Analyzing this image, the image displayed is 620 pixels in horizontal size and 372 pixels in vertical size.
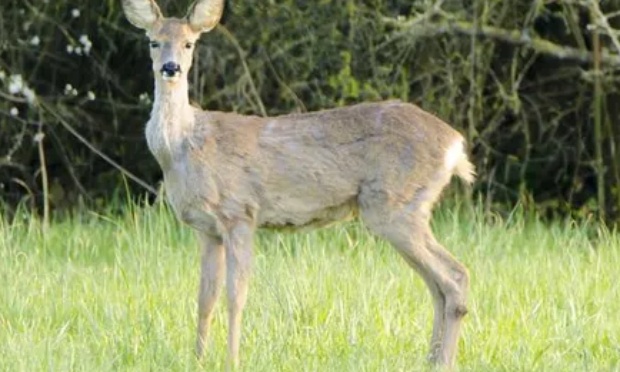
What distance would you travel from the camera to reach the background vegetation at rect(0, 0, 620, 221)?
456 inches

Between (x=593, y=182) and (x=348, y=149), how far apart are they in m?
5.42

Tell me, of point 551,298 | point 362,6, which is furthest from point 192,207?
point 362,6

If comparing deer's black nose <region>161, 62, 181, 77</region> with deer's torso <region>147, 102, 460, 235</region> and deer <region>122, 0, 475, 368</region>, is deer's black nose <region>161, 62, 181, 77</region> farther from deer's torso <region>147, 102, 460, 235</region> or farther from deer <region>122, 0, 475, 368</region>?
deer's torso <region>147, 102, 460, 235</region>

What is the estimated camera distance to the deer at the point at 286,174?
711 cm

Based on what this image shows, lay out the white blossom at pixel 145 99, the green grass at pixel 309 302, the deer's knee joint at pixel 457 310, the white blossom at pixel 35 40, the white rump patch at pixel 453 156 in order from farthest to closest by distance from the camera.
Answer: the white blossom at pixel 145 99
the white blossom at pixel 35 40
the white rump patch at pixel 453 156
the deer's knee joint at pixel 457 310
the green grass at pixel 309 302

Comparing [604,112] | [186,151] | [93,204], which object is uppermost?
[186,151]

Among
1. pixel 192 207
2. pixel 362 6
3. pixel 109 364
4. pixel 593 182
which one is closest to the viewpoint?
pixel 109 364

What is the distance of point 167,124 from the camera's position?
7211mm

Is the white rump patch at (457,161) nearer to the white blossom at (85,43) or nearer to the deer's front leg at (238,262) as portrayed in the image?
the deer's front leg at (238,262)

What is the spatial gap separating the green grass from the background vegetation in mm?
1706

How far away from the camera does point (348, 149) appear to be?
7289 millimetres

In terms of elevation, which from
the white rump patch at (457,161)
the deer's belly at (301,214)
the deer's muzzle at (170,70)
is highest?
the deer's muzzle at (170,70)

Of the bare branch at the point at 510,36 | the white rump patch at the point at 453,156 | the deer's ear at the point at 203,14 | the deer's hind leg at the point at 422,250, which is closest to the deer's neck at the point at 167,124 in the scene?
the deer's ear at the point at 203,14

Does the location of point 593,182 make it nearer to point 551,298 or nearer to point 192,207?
point 551,298
